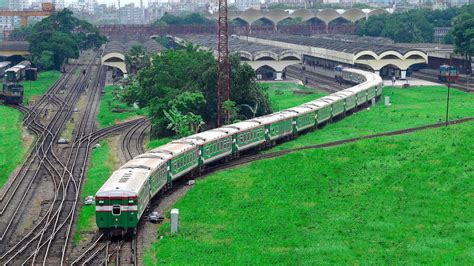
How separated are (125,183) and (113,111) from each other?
50.7 m

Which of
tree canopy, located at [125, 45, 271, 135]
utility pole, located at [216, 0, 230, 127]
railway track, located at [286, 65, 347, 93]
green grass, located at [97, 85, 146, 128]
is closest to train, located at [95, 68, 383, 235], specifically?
utility pole, located at [216, 0, 230, 127]

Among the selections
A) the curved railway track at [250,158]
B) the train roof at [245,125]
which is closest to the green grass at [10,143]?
the curved railway track at [250,158]

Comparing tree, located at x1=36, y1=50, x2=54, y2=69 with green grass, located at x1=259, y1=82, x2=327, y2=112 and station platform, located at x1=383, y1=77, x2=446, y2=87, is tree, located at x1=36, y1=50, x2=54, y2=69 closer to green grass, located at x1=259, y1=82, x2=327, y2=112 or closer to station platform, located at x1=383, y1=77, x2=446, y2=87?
green grass, located at x1=259, y1=82, x2=327, y2=112

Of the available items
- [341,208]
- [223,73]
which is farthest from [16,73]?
[341,208]

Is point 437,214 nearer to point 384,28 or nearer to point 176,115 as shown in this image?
point 176,115

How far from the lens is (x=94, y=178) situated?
53.2 meters

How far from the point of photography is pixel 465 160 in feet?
170

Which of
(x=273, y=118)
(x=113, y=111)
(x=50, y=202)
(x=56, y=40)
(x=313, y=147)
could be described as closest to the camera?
(x=50, y=202)

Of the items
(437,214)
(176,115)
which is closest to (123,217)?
(437,214)

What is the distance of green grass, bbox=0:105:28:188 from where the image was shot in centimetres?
5800

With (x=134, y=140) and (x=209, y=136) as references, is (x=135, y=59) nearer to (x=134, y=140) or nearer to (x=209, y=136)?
(x=134, y=140)

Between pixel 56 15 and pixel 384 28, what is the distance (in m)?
74.3

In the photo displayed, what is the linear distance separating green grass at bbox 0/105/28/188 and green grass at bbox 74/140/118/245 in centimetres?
588

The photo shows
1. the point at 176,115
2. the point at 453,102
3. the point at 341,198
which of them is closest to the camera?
the point at 341,198
